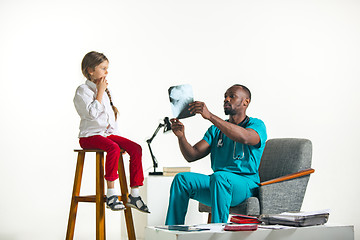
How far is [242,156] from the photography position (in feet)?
10.2

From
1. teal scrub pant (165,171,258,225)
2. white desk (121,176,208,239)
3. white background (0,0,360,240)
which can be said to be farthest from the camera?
white background (0,0,360,240)

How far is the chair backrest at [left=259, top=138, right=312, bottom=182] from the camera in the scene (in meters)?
3.17

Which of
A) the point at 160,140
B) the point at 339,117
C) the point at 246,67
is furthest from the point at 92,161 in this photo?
the point at 339,117

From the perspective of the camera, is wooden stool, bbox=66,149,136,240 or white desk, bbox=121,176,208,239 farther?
white desk, bbox=121,176,208,239

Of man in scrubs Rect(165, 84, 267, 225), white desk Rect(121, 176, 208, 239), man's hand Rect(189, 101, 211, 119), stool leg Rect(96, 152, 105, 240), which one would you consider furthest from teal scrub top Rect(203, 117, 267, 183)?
stool leg Rect(96, 152, 105, 240)

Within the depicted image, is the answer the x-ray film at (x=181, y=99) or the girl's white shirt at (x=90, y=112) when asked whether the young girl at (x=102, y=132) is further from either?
the x-ray film at (x=181, y=99)

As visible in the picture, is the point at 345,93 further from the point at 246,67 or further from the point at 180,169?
the point at 180,169

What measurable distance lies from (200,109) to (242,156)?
39 cm

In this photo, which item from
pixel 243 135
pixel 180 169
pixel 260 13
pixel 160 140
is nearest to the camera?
pixel 243 135

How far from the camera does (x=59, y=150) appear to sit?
14.0 ft

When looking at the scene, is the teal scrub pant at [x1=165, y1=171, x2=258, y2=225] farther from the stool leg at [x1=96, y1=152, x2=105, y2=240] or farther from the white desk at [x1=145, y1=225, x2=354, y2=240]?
the white desk at [x1=145, y1=225, x2=354, y2=240]

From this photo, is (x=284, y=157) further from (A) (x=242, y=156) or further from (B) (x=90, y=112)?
(B) (x=90, y=112)

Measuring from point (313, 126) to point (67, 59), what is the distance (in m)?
2.43

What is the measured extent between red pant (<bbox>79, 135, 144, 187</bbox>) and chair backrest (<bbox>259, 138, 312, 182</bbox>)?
0.89 metres
